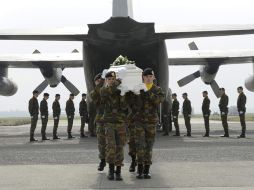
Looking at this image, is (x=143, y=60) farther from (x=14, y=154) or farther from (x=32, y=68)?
(x=32, y=68)

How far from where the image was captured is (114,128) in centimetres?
646

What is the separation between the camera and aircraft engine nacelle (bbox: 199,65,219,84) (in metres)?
19.9

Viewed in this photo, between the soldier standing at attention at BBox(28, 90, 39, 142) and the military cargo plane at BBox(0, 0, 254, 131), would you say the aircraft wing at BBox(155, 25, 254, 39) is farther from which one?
the soldier standing at attention at BBox(28, 90, 39, 142)

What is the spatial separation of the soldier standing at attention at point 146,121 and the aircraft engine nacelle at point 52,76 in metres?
13.5

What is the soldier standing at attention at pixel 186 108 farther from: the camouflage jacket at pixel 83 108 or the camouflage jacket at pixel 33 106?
the camouflage jacket at pixel 33 106

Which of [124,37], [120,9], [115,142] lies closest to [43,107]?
[124,37]

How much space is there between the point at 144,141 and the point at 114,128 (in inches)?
20.5

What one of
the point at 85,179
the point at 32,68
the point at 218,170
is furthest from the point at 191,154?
the point at 32,68

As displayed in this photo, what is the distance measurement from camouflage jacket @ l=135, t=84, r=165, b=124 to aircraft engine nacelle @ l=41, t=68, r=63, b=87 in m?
13.5

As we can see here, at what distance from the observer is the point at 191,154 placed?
365 inches

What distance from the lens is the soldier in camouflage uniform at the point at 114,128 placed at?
643 centimetres

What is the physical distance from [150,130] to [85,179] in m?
1.27

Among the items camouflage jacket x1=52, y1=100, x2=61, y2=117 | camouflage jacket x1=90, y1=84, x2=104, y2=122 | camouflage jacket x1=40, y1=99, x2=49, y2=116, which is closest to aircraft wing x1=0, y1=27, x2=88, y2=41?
camouflage jacket x1=40, y1=99, x2=49, y2=116

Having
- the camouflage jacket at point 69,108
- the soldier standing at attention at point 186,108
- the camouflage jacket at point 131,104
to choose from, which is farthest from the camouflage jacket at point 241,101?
the camouflage jacket at point 131,104
